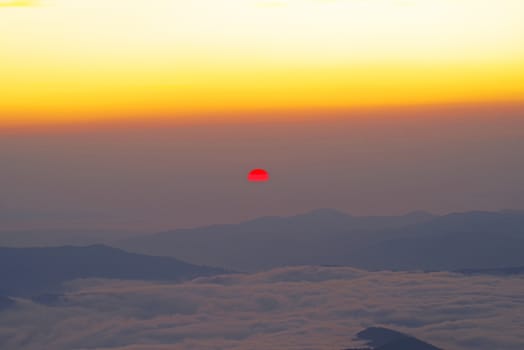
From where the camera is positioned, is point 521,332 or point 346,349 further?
point 521,332

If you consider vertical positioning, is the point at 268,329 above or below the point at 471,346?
above

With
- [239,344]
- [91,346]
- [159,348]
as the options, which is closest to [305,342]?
[239,344]

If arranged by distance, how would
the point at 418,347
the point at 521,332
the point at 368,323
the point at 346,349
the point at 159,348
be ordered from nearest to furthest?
the point at 418,347, the point at 346,349, the point at 521,332, the point at 159,348, the point at 368,323

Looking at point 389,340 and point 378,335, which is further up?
point 378,335

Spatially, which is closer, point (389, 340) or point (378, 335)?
point (389, 340)

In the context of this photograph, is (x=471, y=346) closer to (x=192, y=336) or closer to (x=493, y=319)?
(x=493, y=319)

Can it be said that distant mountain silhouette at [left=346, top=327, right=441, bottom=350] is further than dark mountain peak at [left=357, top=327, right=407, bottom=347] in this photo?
No

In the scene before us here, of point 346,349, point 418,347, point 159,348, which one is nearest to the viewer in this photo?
point 418,347

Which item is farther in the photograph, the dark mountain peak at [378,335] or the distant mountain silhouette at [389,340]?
the dark mountain peak at [378,335]
